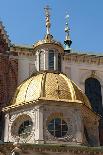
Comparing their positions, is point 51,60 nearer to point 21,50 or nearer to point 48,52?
point 48,52

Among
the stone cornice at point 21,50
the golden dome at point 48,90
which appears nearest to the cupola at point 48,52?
the golden dome at point 48,90

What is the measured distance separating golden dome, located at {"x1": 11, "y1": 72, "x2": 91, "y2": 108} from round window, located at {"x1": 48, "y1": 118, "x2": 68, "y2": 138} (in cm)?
134

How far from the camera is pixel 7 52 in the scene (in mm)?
38906

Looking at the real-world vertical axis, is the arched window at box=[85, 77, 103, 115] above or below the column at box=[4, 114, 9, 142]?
above

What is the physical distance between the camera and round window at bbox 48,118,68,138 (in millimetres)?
30062

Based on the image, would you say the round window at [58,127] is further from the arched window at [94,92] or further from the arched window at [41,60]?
the arched window at [94,92]

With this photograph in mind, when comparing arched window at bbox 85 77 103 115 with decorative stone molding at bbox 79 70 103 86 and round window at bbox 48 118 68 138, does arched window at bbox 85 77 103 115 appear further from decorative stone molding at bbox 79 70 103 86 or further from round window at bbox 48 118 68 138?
round window at bbox 48 118 68 138

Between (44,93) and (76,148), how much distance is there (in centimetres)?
447

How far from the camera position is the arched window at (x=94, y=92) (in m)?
39.2

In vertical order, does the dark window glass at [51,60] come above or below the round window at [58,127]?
above

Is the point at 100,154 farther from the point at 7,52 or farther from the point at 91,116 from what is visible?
the point at 7,52

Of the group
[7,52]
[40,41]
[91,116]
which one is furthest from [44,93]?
[7,52]

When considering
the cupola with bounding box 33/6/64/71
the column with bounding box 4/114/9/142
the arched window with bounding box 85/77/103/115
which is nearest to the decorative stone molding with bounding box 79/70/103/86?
the arched window with bounding box 85/77/103/115

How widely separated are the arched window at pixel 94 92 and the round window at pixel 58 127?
889 centimetres
